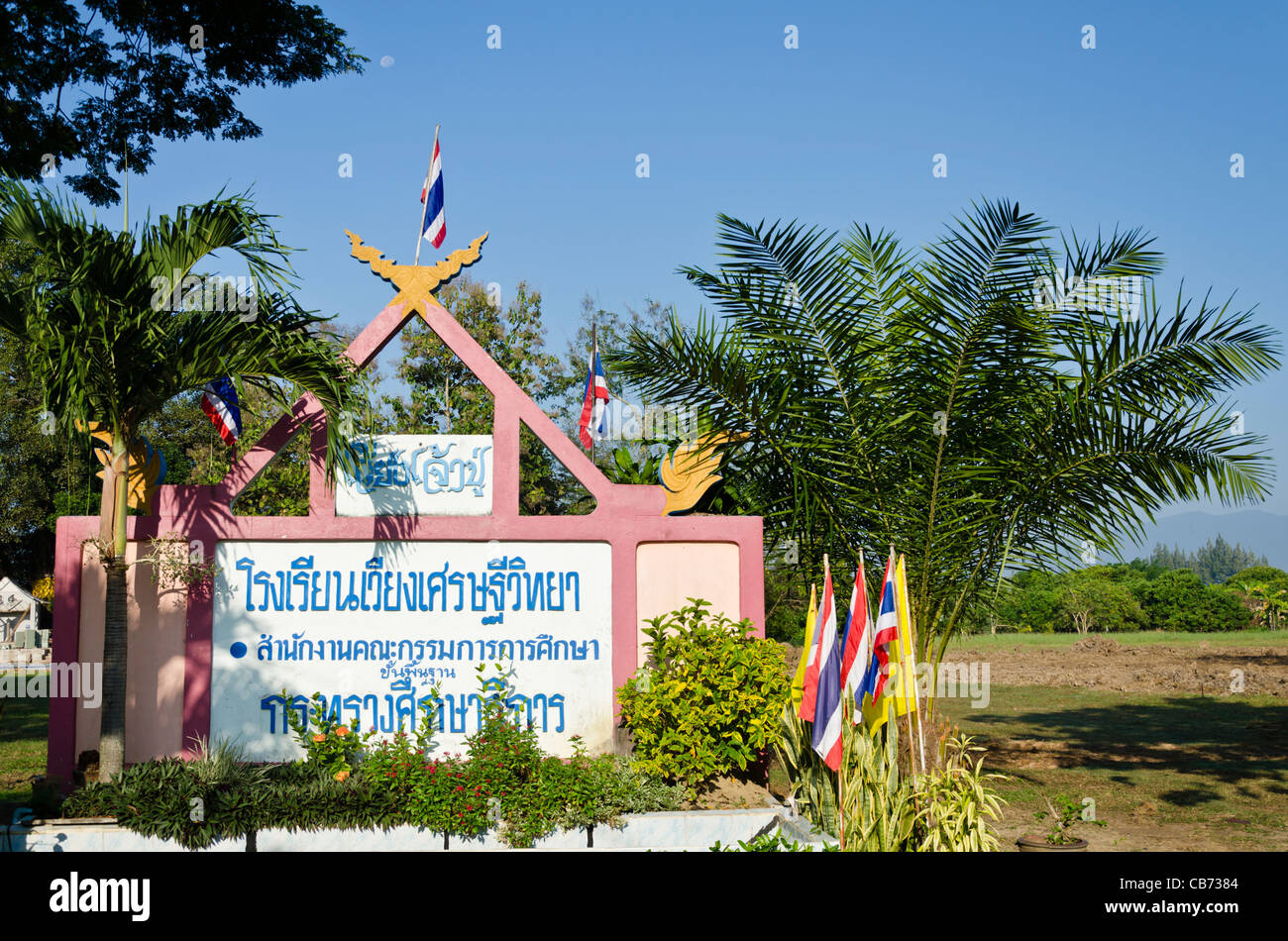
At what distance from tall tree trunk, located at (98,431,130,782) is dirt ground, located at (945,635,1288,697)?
21590 mm

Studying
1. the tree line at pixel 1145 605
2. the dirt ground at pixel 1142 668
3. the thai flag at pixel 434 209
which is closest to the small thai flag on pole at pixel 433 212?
the thai flag at pixel 434 209

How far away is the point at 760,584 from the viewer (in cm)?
995

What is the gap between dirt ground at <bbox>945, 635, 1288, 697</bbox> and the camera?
23391 mm

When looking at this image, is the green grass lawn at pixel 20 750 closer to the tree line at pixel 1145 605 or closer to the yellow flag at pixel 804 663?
the yellow flag at pixel 804 663

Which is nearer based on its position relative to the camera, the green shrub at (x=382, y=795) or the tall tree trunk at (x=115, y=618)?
the green shrub at (x=382, y=795)

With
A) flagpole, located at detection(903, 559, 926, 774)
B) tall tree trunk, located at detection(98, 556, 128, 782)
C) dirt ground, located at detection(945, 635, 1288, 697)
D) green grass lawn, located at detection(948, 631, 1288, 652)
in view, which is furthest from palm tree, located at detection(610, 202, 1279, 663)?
green grass lawn, located at detection(948, 631, 1288, 652)

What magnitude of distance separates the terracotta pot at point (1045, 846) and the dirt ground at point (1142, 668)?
15.9 m

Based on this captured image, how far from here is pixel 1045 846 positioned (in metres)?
8.34

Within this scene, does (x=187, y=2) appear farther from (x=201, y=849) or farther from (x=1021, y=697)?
(x=1021, y=697)

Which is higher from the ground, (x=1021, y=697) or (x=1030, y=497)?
(x=1030, y=497)

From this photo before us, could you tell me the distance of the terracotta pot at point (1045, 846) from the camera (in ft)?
27.2

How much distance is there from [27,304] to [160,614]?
301cm
